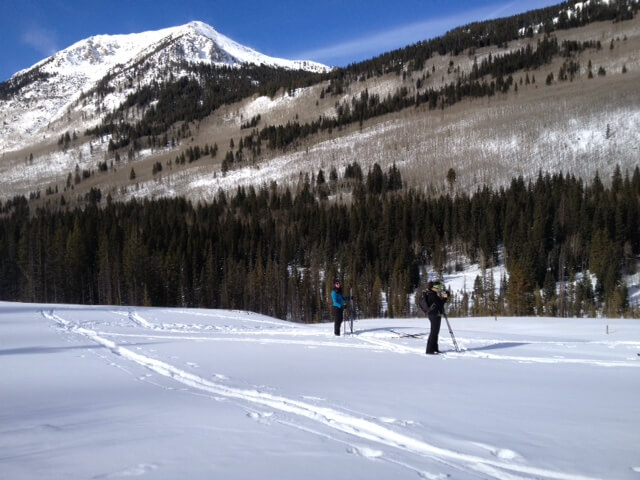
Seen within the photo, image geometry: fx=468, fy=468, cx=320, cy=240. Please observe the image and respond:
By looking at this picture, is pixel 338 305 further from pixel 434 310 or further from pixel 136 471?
pixel 136 471

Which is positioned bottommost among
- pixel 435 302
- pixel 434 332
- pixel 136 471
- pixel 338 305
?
pixel 136 471

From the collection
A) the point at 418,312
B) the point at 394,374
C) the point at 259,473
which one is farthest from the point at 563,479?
the point at 418,312

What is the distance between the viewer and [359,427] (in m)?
5.82

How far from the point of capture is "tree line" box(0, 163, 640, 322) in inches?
2980

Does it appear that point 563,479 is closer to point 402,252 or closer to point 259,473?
point 259,473

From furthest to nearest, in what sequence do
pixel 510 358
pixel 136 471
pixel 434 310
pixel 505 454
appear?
pixel 434 310 → pixel 510 358 → pixel 505 454 → pixel 136 471

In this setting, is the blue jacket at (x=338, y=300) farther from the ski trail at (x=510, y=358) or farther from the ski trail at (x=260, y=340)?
the ski trail at (x=510, y=358)

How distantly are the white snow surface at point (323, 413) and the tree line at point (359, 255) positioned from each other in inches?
2648

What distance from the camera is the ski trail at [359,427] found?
4480 millimetres

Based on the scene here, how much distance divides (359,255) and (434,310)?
86210 millimetres

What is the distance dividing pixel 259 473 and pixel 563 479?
276cm

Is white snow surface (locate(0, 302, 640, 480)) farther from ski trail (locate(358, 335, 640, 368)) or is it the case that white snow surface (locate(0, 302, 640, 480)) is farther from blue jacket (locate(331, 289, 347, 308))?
blue jacket (locate(331, 289, 347, 308))

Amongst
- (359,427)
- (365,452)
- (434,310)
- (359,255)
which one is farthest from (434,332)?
(359,255)

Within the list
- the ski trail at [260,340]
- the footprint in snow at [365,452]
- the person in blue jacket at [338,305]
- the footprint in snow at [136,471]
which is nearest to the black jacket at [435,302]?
the ski trail at [260,340]
